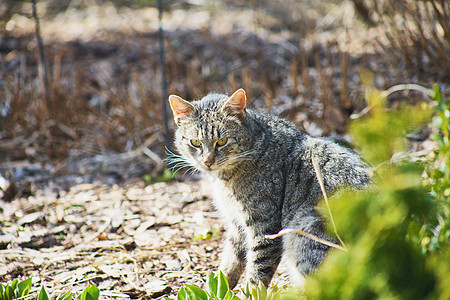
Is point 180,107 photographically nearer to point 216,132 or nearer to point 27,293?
point 216,132

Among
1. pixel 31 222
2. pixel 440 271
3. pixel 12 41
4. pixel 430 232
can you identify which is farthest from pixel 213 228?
pixel 12 41

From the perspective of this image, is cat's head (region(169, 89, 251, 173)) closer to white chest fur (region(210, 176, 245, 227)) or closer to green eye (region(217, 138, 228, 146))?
green eye (region(217, 138, 228, 146))

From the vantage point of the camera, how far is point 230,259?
3.25 metres

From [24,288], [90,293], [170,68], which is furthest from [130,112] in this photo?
[90,293]

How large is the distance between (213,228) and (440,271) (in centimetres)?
274

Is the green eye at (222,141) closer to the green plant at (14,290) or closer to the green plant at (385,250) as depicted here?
the green plant at (14,290)

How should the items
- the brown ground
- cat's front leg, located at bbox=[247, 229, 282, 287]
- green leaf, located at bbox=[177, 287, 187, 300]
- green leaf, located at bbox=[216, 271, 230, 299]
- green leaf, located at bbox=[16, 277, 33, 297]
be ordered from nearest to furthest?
green leaf, located at bbox=[177, 287, 187, 300], green leaf, located at bbox=[216, 271, 230, 299], green leaf, located at bbox=[16, 277, 33, 297], cat's front leg, located at bbox=[247, 229, 282, 287], the brown ground

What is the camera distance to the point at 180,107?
11.3 feet

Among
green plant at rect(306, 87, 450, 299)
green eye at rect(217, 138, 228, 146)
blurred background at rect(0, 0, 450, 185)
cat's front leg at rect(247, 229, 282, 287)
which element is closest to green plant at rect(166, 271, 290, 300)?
cat's front leg at rect(247, 229, 282, 287)

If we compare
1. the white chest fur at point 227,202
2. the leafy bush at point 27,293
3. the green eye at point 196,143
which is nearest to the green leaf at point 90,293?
the leafy bush at point 27,293

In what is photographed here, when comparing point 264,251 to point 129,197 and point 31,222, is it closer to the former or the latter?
point 129,197

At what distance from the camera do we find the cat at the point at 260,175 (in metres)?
2.85

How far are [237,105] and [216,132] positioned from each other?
0.26 metres

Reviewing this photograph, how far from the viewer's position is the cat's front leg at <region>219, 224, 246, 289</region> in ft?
10.6
